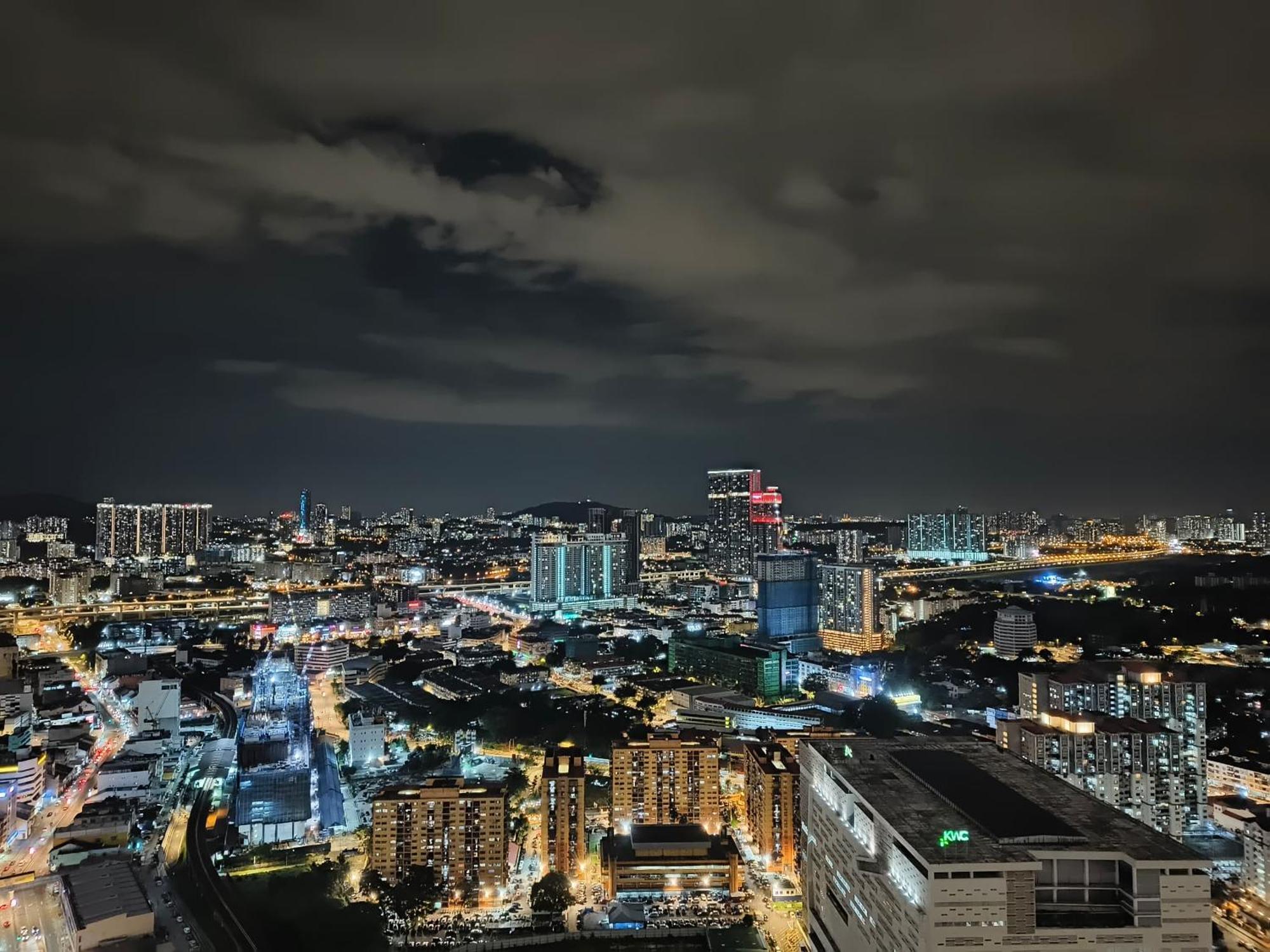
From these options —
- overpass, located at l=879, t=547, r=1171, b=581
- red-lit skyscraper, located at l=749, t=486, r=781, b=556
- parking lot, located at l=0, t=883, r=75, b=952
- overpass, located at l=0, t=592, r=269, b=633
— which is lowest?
parking lot, located at l=0, t=883, r=75, b=952

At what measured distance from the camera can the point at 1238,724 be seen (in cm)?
1150

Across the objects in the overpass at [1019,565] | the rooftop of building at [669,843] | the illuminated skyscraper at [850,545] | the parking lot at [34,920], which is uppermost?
the illuminated skyscraper at [850,545]

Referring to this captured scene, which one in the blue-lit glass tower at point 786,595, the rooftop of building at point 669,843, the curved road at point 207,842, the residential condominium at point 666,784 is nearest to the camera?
the curved road at point 207,842

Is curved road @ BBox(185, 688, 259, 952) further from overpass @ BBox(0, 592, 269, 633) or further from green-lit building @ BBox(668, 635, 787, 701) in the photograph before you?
overpass @ BBox(0, 592, 269, 633)

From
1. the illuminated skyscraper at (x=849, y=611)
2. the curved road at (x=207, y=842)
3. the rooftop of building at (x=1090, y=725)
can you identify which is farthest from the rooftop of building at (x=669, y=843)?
the illuminated skyscraper at (x=849, y=611)

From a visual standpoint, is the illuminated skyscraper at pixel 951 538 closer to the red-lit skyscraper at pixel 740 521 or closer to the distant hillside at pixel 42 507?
the red-lit skyscraper at pixel 740 521

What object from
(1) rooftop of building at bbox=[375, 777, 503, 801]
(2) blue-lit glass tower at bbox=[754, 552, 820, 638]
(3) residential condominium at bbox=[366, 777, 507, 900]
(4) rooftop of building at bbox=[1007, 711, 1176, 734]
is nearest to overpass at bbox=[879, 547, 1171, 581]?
(2) blue-lit glass tower at bbox=[754, 552, 820, 638]

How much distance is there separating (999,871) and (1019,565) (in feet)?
103

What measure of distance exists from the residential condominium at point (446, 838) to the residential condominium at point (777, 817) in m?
2.60

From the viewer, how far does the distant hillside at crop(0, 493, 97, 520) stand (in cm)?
3800

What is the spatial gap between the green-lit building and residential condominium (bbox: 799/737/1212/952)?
883 centimetres

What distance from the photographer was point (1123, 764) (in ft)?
28.6

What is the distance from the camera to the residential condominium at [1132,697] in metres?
10.1

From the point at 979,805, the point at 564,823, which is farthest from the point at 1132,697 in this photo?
the point at 564,823
